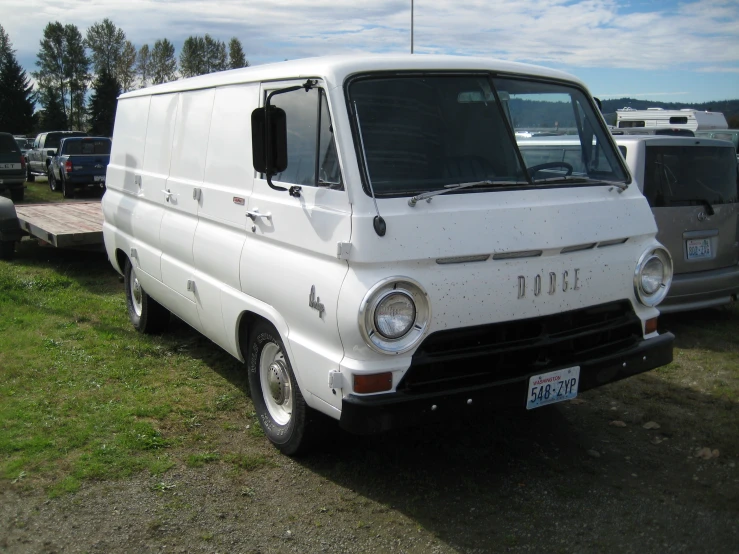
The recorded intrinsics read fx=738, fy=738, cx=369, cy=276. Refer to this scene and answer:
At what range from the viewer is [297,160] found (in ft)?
14.0

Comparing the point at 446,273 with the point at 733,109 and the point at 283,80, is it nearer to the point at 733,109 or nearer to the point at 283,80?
the point at 283,80

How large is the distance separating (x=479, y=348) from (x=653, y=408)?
2.17m

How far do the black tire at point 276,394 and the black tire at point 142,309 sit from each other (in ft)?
8.64

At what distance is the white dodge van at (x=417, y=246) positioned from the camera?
3650 mm

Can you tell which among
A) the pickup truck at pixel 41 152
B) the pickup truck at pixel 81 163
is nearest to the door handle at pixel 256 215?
the pickup truck at pixel 81 163

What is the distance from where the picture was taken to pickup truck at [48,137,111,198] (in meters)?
22.4

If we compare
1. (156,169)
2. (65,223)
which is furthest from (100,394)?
(65,223)

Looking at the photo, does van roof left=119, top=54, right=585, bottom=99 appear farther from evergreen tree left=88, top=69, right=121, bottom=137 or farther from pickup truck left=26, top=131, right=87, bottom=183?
evergreen tree left=88, top=69, right=121, bottom=137

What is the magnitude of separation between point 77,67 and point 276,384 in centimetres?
9487

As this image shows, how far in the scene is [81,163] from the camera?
22.5 m

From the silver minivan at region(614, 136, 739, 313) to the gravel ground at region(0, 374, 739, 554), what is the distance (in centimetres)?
241

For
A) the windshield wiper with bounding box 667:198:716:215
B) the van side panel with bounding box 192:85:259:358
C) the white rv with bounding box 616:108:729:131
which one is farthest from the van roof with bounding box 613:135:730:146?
the white rv with bounding box 616:108:729:131

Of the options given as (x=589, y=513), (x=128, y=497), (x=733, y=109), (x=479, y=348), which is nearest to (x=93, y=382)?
(x=128, y=497)

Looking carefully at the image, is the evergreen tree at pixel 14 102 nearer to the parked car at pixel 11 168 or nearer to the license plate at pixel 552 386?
the parked car at pixel 11 168
